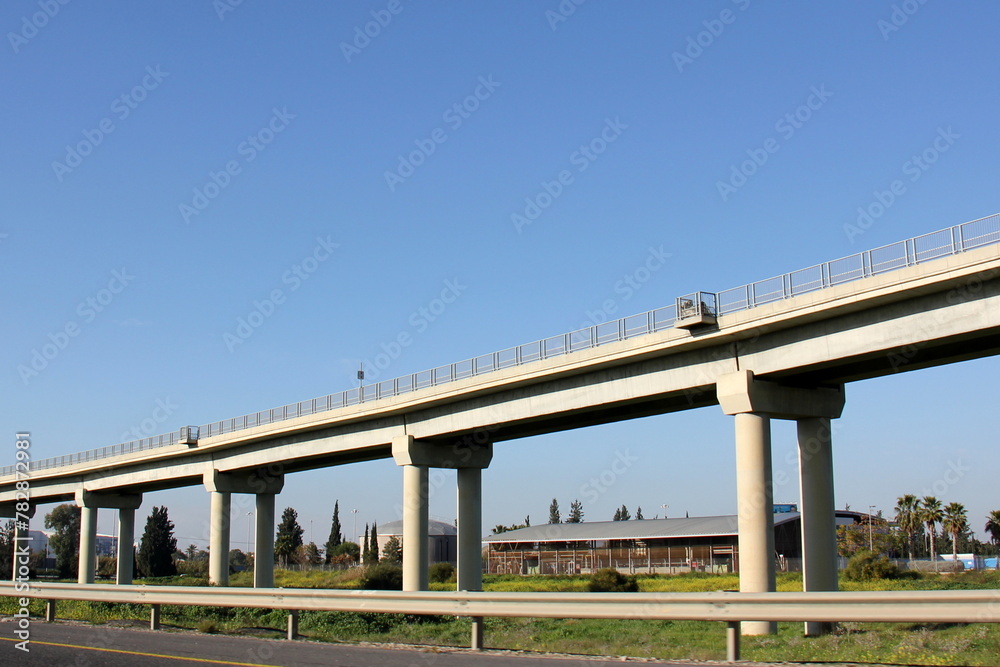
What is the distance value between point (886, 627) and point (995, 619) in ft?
54.2

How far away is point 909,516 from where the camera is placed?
104m

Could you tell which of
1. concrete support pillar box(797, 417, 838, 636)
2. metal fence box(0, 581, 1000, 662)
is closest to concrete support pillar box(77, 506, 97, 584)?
metal fence box(0, 581, 1000, 662)

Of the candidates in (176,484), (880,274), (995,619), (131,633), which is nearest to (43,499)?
(176,484)

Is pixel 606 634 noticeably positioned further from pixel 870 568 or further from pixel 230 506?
pixel 230 506

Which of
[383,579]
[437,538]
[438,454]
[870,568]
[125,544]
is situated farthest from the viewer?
[437,538]

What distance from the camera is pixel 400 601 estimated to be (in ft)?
58.3

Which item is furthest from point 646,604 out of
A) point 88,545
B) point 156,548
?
point 156,548

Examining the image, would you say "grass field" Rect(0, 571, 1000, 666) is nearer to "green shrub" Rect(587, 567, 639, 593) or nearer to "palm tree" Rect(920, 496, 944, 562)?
"green shrub" Rect(587, 567, 639, 593)

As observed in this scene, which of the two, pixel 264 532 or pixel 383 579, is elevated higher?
pixel 264 532

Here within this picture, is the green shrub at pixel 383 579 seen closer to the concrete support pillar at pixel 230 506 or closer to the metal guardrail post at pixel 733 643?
the concrete support pillar at pixel 230 506

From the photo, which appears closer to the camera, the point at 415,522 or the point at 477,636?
the point at 477,636

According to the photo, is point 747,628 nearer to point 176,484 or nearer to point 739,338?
point 739,338

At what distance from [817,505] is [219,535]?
42.0 metres

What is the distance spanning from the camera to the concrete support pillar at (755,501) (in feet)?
99.6
